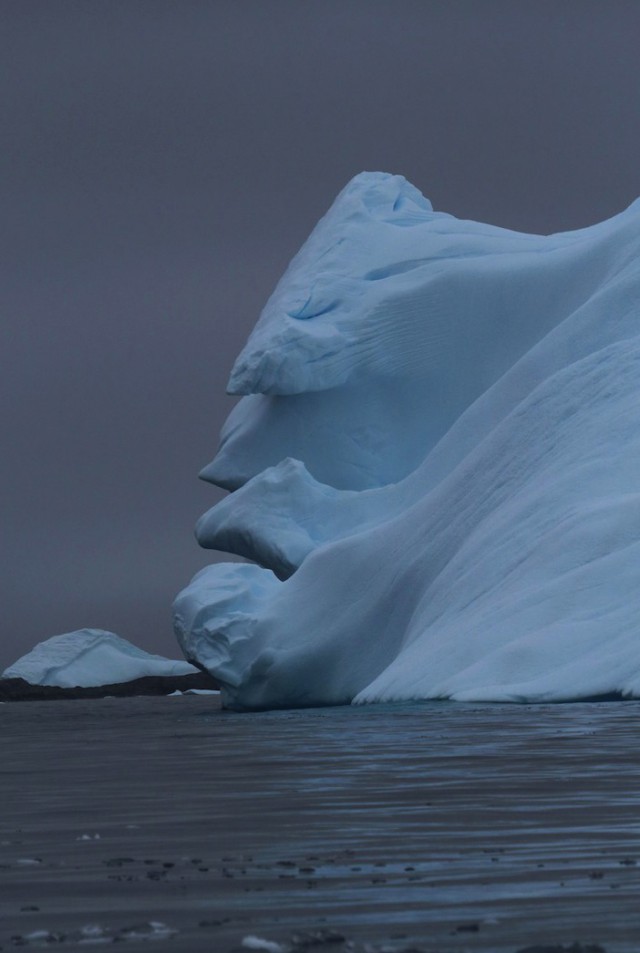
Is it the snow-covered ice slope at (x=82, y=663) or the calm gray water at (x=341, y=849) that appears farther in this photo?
the snow-covered ice slope at (x=82, y=663)

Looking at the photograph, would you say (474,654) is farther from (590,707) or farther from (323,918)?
(323,918)

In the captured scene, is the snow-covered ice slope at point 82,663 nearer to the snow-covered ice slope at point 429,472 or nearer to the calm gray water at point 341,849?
the snow-covered ice slope at point 429,472

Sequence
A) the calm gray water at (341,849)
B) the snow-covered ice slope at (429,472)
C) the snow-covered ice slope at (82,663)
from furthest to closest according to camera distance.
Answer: the snow-covered ice slope at (82,663) < the snow-covered ice slope at (429,472) < the calm gray water at (341,849)

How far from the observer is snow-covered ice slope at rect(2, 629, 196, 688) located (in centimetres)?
6856

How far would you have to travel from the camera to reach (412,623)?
2162 cm

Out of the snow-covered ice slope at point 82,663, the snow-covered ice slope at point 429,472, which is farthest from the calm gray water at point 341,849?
the snow-covered ice slope at point 82,663

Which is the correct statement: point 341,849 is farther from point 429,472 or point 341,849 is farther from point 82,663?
point 82,663

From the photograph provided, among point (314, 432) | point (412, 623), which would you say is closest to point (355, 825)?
point (412, 623)

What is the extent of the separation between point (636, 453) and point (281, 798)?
13256 mm

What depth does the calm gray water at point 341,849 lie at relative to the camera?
3393 millimetres

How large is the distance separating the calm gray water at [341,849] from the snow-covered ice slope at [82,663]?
59.6 metres

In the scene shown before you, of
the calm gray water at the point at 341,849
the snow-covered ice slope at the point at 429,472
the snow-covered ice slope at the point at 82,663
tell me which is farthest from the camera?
the snow-covered ice slope at the point at 82,663

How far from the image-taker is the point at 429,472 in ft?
85.8

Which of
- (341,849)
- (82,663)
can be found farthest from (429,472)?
(82,663)
